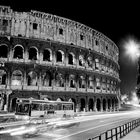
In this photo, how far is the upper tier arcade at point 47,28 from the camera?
24.5 meters

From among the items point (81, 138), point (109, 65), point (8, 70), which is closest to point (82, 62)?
point (109, 65)

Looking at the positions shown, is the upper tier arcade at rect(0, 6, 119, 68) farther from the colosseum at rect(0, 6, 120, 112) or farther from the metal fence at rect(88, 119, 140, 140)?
the metal fence at rect(88, 119, 140, 140)

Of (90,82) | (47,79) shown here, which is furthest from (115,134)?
(90,82)

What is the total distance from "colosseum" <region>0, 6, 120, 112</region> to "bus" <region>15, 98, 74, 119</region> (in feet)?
18.4

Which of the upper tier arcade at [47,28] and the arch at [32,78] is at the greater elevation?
the upper tier arcade at [47,28]

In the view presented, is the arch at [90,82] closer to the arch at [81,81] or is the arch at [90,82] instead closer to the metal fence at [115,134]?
the arch at [81,81]

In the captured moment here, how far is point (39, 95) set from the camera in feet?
79.8

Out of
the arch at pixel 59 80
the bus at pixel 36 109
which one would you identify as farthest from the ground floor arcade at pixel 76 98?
the bus at pixel 36 109

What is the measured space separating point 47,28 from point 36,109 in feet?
46.6

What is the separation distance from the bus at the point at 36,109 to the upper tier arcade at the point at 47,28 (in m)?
11.3

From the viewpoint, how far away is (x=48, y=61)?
26.3m

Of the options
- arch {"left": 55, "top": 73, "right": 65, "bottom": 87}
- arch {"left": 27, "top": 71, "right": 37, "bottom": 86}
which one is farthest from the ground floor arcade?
arch {"left": 27, "top": 71, "right": 37, "bottom": 86}

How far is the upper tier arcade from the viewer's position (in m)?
24.5

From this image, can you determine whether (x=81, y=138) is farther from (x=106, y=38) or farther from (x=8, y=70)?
(x=106, y=38)
